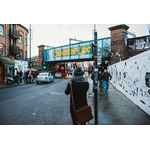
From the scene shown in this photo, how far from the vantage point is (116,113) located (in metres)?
4.64

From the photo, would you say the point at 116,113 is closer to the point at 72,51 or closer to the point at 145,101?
the point at 145,101

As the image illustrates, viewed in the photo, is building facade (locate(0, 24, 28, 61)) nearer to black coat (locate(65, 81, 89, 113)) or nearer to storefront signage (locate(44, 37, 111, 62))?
storefront signage (locate(44, 37, 111, 62))

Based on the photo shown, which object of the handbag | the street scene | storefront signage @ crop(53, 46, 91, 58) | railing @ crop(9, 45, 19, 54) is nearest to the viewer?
the handbag

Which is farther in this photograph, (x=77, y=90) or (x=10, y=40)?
(x=10, y=40)

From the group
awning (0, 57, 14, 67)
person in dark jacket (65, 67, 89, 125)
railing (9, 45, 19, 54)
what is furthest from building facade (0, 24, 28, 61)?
person in dark jacket (65, 67, 89, 125)

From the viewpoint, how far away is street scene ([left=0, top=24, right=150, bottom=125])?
3871 mm

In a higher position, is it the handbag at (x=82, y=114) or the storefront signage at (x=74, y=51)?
the storefront signage at (x=74, y=51)

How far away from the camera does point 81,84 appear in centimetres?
283

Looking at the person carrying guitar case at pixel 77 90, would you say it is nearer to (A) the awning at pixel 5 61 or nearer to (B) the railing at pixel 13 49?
(A) the awning at pixel 5 61

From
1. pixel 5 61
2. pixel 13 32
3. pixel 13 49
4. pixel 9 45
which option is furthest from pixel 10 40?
pixel 5 61

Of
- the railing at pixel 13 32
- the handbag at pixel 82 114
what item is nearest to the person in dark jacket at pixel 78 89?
the handbag at pixel 82 114

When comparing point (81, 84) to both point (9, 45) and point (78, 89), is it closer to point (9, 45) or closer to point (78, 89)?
point (78, 89)

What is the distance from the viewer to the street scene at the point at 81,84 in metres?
3.87

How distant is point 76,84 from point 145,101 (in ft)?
11.2
